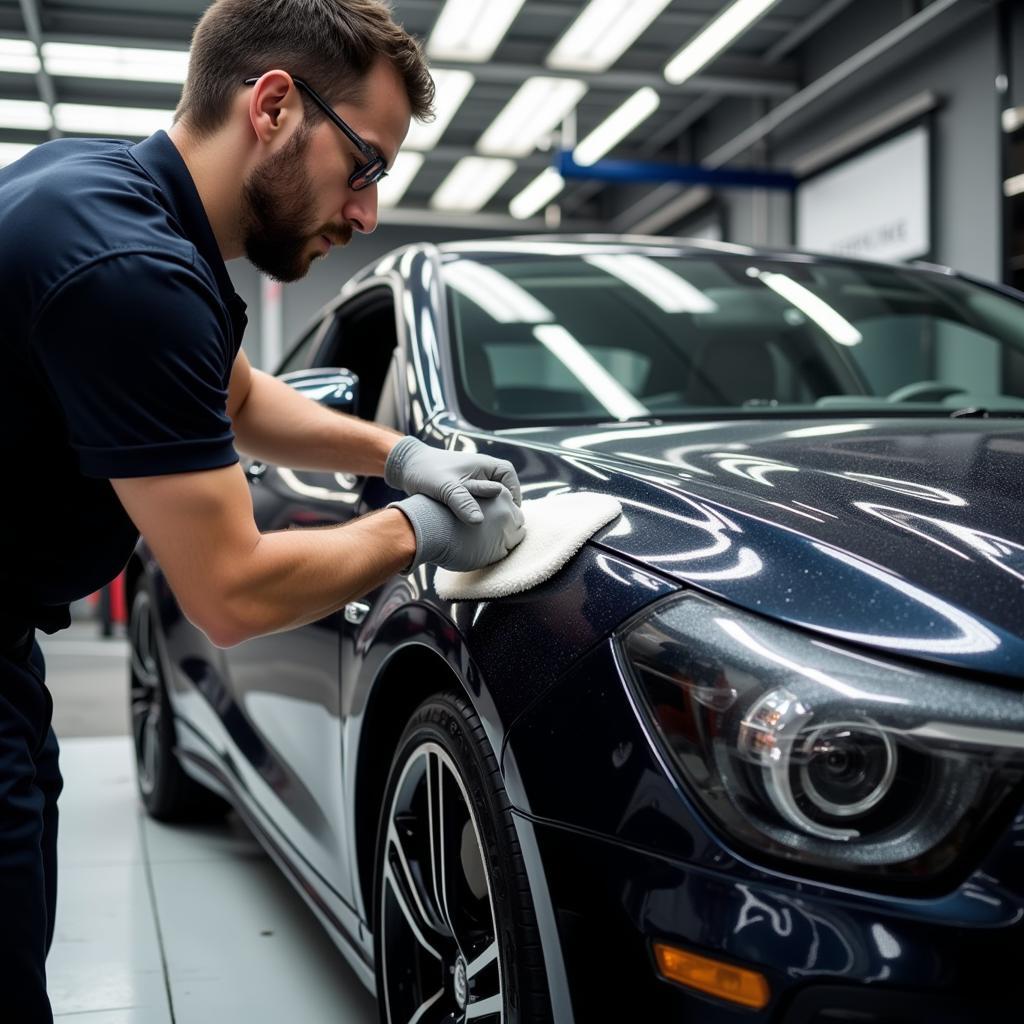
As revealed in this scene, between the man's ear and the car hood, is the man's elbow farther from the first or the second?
the man's ear

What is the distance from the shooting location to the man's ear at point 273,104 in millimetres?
1260

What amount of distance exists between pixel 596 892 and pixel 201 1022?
124cm

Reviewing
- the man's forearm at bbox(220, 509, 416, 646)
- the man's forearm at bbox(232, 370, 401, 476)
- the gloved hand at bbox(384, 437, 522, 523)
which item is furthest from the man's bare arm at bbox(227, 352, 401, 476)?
the man's forearm at bbox(220, 509, 416, 646)

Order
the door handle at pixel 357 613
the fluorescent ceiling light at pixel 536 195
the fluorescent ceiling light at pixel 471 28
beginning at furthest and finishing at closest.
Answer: the fluorescent ceiling light at pixel 536 195 < the fluorescent ceiling light at pixel 471 28 < the door handle at pixel 357 613

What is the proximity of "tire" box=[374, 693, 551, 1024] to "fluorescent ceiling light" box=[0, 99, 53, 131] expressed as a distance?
1053 centimetres

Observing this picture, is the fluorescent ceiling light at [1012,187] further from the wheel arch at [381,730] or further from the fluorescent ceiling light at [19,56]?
the wheel arch at [381,730]

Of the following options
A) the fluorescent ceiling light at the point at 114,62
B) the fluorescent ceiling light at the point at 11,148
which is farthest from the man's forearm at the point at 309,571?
the fluorescent ceiling light at the point at 11,148

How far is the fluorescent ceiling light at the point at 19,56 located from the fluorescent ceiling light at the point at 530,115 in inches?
147

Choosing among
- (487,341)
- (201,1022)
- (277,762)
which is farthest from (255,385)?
(201,1022)

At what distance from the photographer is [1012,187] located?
7.50 meters

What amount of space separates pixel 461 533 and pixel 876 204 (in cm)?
839

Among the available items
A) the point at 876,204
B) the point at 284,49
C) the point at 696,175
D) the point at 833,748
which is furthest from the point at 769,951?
the point at 696,175

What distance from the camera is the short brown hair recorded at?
129 centimetres

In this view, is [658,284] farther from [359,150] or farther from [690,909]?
[690,909]
